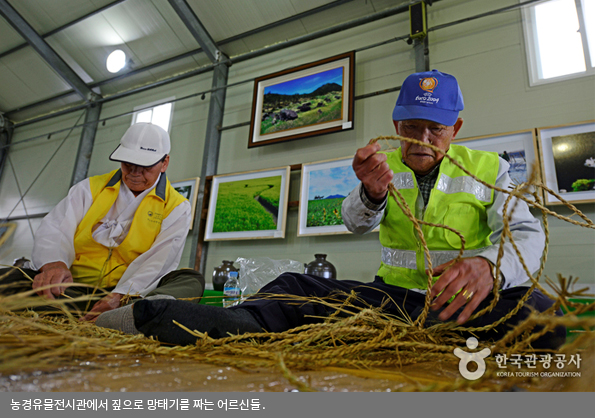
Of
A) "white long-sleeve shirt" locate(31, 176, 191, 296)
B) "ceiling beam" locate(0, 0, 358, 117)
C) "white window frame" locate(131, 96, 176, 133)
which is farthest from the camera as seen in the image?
"white window frame" locate(131, 96, 176, 133)

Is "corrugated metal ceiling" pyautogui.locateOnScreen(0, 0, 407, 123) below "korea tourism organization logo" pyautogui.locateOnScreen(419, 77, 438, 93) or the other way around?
the other way around

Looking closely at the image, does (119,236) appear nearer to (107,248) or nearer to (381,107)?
(107,248)

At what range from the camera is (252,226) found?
3.10 metres

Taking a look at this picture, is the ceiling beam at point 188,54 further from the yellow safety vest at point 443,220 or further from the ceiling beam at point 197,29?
the yellow safety vest at point 443,220

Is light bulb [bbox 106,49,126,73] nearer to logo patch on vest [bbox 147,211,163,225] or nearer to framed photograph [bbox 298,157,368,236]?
framed photograph [bbox 298,157,368,236]

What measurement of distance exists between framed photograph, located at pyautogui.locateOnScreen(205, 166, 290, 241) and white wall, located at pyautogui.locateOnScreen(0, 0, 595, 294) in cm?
10

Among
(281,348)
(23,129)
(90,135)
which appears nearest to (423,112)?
(281,348)

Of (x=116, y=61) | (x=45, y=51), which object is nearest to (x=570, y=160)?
(x=116, y=61)

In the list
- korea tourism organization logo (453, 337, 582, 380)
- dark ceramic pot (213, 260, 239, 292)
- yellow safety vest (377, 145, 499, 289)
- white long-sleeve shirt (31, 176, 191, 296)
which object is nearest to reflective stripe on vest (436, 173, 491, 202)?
yellow safety vest (377, 145, 499, 289)

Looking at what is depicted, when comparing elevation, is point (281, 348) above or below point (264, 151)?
below

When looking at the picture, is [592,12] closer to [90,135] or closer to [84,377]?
[84,377]

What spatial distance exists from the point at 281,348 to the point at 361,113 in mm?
2686

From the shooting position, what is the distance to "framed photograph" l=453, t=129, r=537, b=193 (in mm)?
2242

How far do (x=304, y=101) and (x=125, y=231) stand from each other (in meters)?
2.10
